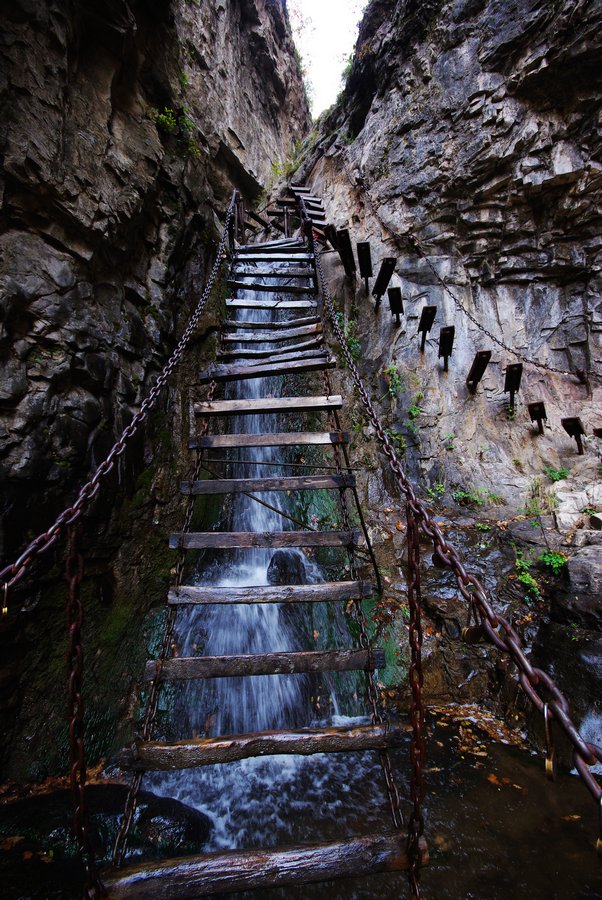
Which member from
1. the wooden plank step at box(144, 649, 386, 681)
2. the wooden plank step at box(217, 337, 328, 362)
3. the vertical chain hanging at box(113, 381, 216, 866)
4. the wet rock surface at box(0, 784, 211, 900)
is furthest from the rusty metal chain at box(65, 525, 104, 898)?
the wooden plank step at box(217, 337, 328, 362)

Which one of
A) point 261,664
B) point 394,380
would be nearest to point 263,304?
point 394,380

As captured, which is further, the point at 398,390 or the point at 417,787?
the point at 398,390

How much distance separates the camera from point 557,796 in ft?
10.1

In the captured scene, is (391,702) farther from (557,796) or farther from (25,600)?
(25,600)

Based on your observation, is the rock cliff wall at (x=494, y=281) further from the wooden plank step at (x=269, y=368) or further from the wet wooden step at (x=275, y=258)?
the wooden plank step at (x=269, y=368)

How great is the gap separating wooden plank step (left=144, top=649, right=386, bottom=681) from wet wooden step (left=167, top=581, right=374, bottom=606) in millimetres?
391

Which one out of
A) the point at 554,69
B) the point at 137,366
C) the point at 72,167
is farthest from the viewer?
the point at 554,69

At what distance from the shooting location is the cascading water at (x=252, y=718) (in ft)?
10.1

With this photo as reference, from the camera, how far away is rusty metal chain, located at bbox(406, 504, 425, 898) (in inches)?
65.8

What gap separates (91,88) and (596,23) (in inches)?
284

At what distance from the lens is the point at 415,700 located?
1.69m

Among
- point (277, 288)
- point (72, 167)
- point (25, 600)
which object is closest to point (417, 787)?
point (25, 600)

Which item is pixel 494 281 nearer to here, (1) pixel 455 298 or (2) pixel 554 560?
(1) pixel 455 298

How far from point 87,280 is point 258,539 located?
325cm
